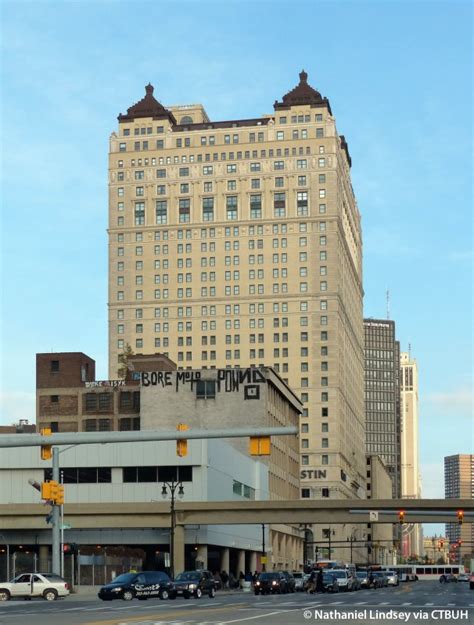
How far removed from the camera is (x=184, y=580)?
228ft

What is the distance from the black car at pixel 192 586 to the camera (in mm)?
68625

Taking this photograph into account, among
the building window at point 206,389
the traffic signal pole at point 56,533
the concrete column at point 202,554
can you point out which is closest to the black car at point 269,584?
the traffic signal pole at point 56,533

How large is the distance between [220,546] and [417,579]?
70.9 metres

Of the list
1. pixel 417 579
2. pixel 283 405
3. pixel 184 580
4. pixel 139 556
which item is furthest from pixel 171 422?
pixel 184 580

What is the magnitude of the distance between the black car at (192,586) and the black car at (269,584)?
305 inches

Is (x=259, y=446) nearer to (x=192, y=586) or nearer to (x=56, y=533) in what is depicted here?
(x=56, y=533)

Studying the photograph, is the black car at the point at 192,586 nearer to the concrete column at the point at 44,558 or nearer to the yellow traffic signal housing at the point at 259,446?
the yellow traffic signal housing at the point at 259,446

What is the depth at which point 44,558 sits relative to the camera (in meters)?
112

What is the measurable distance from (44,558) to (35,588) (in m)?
44.8

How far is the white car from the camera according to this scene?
223ft

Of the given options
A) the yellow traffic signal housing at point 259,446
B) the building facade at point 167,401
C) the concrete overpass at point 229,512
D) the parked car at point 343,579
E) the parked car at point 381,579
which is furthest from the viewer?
the building facade at point 167,401

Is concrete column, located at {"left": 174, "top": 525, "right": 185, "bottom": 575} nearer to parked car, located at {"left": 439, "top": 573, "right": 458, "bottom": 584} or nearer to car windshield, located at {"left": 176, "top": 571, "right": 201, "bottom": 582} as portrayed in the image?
car windshield, located at {"left": 176, "top": 571, "right": 201, "bottom": 582}

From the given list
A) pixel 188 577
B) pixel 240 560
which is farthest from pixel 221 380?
pixel 188 577

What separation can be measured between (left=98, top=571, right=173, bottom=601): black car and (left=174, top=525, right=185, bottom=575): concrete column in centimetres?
3760
